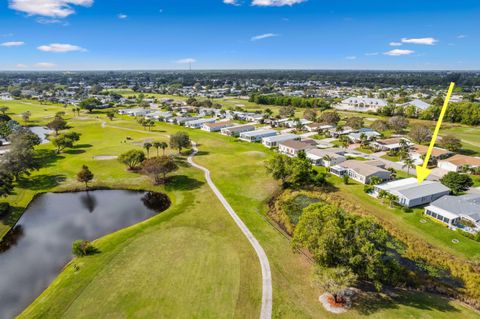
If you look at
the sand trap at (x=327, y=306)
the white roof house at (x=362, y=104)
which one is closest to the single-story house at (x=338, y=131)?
the white roof house at (x=362, y=104)

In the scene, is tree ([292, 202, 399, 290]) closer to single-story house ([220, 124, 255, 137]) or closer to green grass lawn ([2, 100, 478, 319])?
green grass lawn ([2, 100, 478, 319])

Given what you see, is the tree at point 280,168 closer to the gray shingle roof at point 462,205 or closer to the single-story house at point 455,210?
the single-story house at point 455,210

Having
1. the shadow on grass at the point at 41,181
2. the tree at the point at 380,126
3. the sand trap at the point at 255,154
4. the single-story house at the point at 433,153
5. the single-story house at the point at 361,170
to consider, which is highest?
the tree at the point at 380,126

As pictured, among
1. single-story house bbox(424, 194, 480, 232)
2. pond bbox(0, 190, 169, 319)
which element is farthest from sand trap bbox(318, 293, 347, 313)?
pond bbox(0, 190, 169, 319)

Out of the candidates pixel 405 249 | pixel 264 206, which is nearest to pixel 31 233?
pixel 264 206

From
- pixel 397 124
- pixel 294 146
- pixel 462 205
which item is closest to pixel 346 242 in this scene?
pixel 462 205

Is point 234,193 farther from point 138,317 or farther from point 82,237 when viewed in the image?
point 138,317
